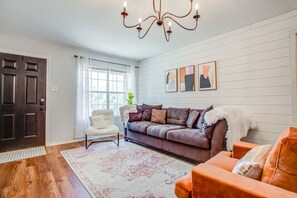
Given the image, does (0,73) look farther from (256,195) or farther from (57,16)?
(256,195)

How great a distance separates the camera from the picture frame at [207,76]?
3.33m

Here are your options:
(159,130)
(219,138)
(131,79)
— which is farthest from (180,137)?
(131,79)

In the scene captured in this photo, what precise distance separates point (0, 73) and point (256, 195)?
14.6 ft

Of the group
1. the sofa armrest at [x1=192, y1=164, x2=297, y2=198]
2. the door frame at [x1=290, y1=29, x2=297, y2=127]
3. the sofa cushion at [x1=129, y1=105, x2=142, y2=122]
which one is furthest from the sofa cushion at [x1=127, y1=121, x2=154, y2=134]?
the door frame at [x1=290, y1=29, x2=297, y2=127]

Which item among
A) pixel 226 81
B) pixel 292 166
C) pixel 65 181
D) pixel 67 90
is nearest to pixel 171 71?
pixel 226 81

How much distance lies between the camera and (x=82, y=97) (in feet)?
13.5

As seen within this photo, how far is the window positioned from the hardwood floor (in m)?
1.93

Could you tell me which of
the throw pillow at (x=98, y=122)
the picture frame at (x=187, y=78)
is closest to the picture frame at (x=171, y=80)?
the picture frame at (x=187, y=78)

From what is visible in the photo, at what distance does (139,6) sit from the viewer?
2.32 metres

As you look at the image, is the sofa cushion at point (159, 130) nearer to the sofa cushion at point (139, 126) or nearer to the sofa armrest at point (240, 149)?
the sofa cushion at point (139, 126)

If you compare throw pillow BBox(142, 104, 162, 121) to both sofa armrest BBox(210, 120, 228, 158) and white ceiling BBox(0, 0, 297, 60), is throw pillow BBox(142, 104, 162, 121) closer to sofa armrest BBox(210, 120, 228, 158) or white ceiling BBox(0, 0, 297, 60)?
white ceiling BBox(0, 0, 297, 60)

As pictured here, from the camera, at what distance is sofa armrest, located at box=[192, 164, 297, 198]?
0.79 m

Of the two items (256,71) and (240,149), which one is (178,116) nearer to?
(256,71)

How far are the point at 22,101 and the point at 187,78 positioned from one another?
380 centimetres
